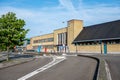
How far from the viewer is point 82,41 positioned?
66438 mm

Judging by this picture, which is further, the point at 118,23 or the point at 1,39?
the point at 118,23

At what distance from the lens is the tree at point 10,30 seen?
3234 cm

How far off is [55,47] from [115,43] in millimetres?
39794

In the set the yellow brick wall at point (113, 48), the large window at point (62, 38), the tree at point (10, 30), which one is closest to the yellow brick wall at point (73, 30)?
the large window at point (62, 38)

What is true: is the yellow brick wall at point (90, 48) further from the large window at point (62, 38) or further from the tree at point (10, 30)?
the tree at point (10, 30)

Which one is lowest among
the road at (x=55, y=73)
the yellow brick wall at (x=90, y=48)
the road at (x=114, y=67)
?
the road at (x=55, y=73)

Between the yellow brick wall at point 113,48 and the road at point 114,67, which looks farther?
the yellow brick wall at point 113,48

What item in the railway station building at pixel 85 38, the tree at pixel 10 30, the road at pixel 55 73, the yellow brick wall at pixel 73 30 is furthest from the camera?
the yellow brick wall at pixel 73 30

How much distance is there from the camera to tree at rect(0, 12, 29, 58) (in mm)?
32344

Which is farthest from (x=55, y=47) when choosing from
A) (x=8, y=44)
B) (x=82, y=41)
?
(x=8, y=44)

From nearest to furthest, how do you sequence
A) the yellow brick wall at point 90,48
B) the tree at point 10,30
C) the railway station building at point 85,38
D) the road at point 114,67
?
the road at point 114,67
the tree at point 10,30
the railway station building at point 85,38
the yellow brick wall at point 90,48

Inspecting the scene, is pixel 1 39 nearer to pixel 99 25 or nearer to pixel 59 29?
pixel 99 25

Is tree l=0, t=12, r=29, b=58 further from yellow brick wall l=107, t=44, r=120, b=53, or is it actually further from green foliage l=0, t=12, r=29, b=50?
yellow brick wall l=107, t=44, r=120, b=53

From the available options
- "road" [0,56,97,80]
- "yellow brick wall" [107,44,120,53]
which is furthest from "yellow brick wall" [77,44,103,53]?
"road" [0,56,97,80]
